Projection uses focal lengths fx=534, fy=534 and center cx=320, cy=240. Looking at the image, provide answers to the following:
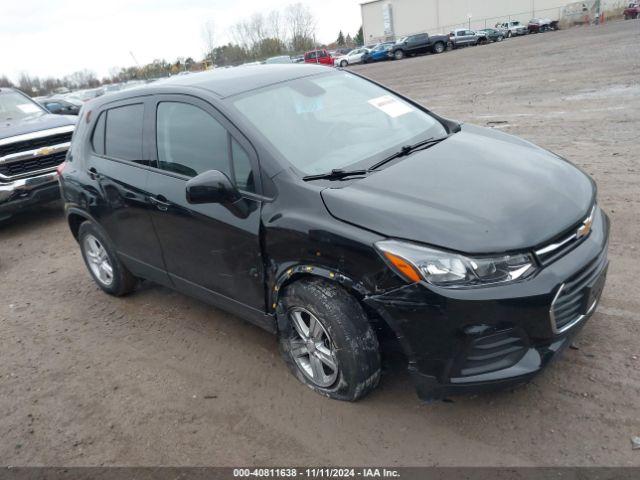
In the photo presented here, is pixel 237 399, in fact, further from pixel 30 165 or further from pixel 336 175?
pixel 30 165

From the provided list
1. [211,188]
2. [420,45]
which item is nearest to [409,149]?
[211,188]

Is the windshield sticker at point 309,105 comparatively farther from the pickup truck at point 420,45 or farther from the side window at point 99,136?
the pickup truck at point 420,45

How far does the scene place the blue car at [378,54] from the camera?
43000 millimetres

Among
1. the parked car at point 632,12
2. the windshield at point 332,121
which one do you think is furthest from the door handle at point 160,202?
the parked car at point 632,12

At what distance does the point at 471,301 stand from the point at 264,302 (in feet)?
4.57

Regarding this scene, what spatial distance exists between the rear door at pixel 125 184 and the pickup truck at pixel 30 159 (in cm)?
349

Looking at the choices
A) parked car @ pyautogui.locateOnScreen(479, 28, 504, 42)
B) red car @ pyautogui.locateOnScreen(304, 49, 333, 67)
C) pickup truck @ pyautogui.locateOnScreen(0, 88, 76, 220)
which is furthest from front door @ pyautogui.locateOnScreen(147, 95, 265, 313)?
parked car @ pyautogui.locateOnScreen(479, 28, 504, 42)

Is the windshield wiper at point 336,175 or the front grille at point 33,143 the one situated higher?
the windshield wiper at point 336,175

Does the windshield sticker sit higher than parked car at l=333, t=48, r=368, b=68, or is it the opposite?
the windshield sticker

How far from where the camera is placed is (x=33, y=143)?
7715 mm

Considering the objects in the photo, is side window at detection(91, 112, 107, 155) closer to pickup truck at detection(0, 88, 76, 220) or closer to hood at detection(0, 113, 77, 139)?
pickup truck at detection(0, 88, 76, 220)

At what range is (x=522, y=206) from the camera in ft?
9.10

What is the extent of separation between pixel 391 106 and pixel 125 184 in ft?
7.02

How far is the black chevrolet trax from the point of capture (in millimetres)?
2570
